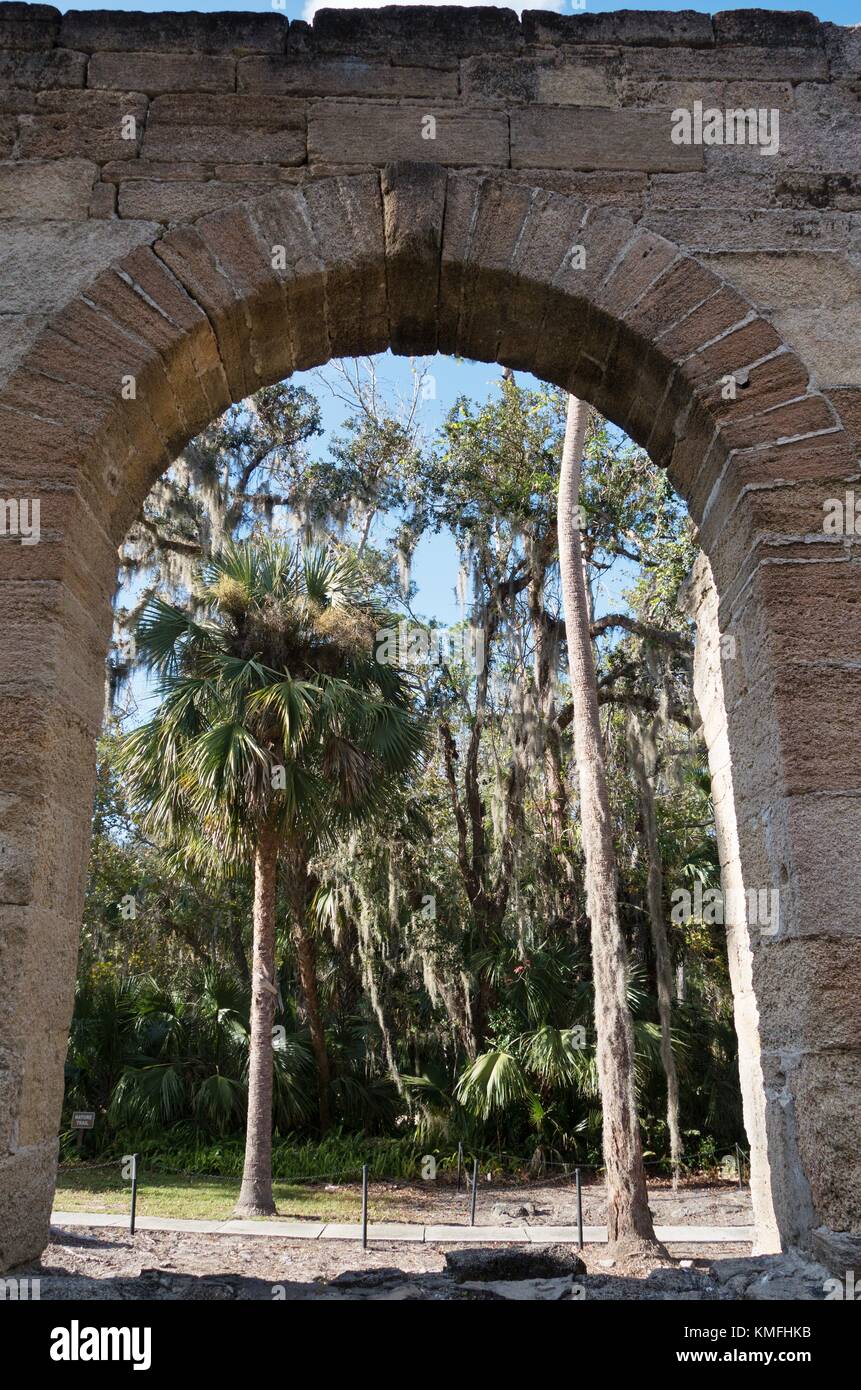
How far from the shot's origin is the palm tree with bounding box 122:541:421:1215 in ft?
30.0

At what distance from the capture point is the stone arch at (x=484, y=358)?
2.65 m

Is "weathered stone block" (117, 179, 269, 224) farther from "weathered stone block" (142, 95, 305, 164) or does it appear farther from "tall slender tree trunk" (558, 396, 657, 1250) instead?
"tall slender tree trunk" (558, 396, 657, 1250)

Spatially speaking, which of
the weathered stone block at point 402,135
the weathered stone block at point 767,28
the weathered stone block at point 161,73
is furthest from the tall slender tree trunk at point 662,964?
the weathered stone block at point 161,73

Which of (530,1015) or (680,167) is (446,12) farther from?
(530,1015)

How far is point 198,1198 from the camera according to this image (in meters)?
10.0

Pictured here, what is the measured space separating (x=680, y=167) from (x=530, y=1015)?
9.69 m

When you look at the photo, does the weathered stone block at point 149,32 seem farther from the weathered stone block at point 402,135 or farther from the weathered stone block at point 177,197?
the weathered stone block at point 177,197

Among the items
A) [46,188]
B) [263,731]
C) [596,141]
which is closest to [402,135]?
[596,141]

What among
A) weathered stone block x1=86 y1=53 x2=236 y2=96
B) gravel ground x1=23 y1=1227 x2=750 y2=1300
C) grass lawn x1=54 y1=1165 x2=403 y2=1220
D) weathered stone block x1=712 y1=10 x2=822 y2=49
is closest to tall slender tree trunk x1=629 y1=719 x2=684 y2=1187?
gravel ground x1=23 y1=1227 x2=750 y2=1300

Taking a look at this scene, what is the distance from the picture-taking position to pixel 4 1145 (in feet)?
8.34

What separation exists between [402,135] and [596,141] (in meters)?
0.65

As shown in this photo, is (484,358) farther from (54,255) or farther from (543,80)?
(54,255)

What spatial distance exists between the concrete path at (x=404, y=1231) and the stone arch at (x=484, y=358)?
6325mm
